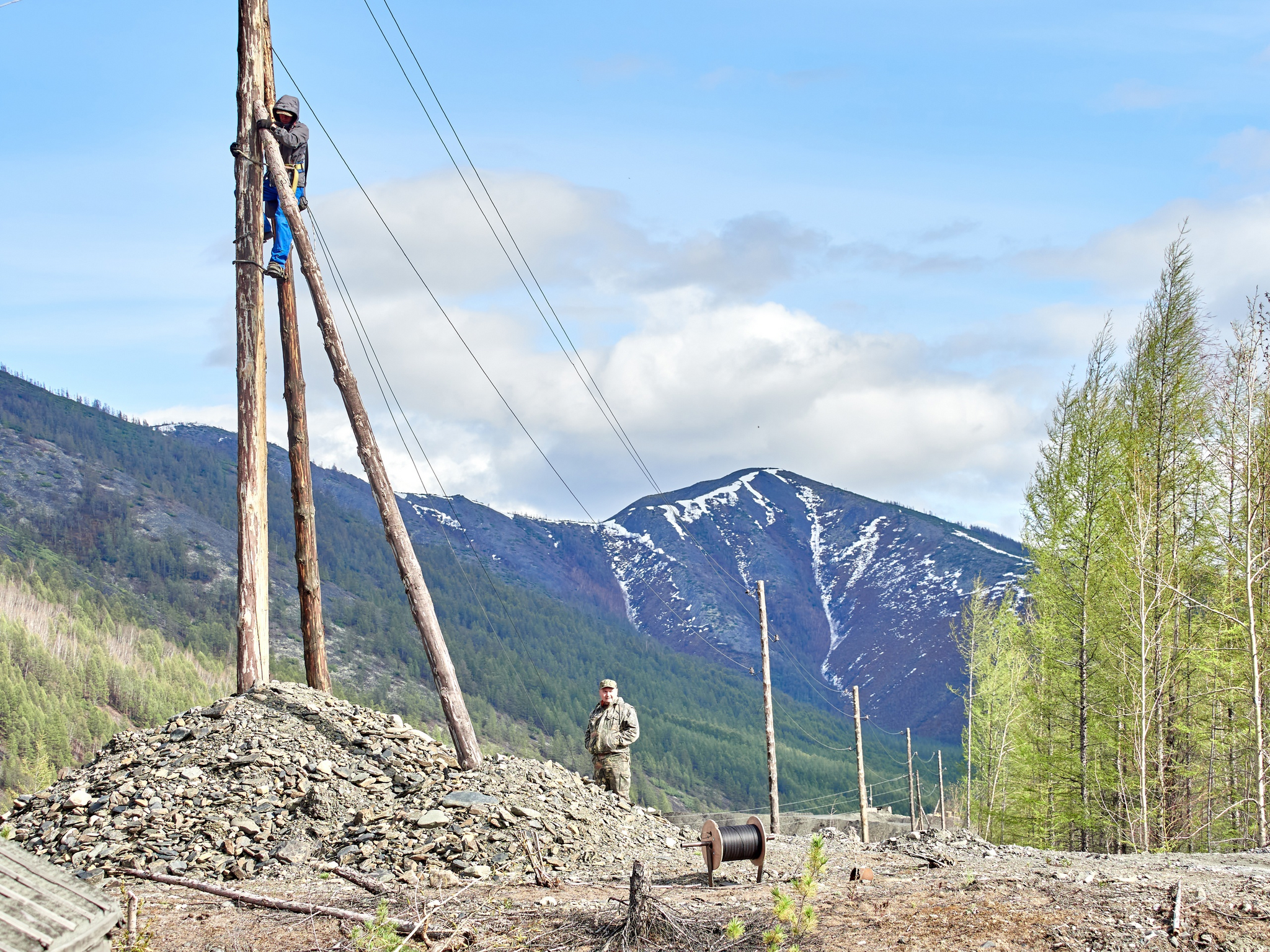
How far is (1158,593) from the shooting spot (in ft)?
64.9

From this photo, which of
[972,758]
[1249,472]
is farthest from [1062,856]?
[972,758]

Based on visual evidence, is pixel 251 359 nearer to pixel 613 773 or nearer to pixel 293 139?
pixel 293 139

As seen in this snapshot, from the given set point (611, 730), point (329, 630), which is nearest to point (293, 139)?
point (611, 730)

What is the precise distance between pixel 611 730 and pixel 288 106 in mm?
10239

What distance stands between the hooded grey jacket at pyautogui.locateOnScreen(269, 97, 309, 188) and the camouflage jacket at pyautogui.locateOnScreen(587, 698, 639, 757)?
Answer: 29.2 ft

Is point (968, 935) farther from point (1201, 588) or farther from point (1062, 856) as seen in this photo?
point (1201, 588)

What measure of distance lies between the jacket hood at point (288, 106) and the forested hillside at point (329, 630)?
64.8 metres

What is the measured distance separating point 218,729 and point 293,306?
238 inches

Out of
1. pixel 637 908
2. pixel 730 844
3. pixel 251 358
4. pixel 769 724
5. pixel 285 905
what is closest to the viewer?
pixel 637 908

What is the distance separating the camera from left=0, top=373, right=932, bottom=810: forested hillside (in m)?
100

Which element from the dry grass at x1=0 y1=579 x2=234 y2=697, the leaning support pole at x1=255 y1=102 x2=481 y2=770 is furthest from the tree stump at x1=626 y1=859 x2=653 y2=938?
the dry grass at x1=0 y1=579 x2=234 y2=697

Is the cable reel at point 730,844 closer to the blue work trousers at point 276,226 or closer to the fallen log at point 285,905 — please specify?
the fallen log at point 285,905

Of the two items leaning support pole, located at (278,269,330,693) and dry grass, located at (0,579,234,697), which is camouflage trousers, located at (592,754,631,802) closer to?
leaning support pole, located at (278,269,330,693)

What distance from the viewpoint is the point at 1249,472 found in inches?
729
